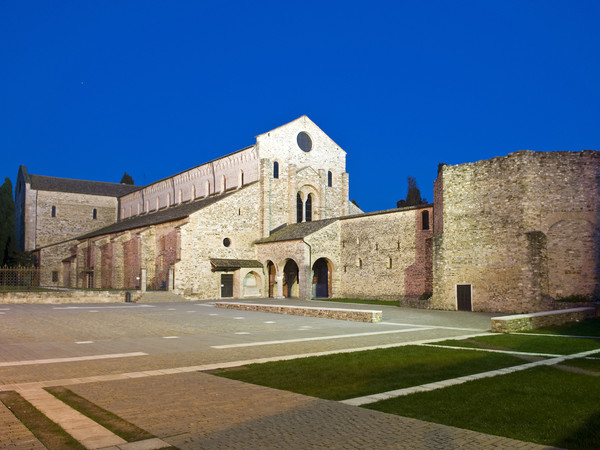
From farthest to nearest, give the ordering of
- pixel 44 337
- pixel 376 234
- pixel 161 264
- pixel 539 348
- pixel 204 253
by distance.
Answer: pixel 161 264, pixel 204 253, pixel 376 234, pixel 44 337, pixel 539 348

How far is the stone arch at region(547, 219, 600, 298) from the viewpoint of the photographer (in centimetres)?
2242

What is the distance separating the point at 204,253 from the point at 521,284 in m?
21.4

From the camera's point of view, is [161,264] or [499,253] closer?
[499,253]

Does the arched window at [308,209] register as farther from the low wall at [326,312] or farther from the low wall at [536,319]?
the low wall at [536,319]

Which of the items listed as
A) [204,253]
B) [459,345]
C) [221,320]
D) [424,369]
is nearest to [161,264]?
[204,253]

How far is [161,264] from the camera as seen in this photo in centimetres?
3884

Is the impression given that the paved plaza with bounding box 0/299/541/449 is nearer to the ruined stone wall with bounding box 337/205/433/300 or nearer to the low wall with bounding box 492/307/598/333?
the low wall with bounding box 492/307/598/333

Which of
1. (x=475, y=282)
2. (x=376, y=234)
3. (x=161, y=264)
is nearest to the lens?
(x=475, y=282)

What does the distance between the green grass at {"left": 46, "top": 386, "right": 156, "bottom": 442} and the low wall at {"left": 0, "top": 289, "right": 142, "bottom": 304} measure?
77.3 feet

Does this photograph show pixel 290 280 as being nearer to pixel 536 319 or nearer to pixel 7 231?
pixel 536 319

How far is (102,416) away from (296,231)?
31.0m

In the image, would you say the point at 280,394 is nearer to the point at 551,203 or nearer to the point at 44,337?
the point at 44,337

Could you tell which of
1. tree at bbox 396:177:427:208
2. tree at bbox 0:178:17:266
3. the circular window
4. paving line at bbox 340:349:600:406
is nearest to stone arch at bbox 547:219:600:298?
paving line at bbox 340:349:600:406

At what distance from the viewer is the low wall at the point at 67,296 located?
27.6 metres
